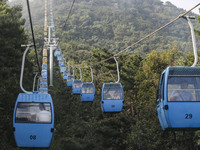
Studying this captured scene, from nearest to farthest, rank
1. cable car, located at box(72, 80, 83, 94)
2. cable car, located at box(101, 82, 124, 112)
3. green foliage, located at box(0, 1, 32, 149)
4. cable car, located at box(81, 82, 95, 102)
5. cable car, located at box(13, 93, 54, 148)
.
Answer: cable car, located at box(13, 93, 54, 148) < cable car, located at box(101, 82, 124, 112) < green foliage, located at box(0, 1, 32, 149) < cable car, located at box(81, 82, 95, 102) < cable car, located at box(72, 80, 83, 94)

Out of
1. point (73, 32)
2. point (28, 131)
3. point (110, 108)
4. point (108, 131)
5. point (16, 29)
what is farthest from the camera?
point (73, 32)

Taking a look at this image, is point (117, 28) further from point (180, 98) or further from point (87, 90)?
point (180, 98)

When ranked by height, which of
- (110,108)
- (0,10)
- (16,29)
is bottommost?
(110,108)

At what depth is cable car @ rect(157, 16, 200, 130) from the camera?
287 inches

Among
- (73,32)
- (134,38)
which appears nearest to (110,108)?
(134,38)

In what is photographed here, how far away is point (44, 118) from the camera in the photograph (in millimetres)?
9719

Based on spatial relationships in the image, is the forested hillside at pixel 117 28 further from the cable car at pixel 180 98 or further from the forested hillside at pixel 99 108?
the cable car at pixel 180 98

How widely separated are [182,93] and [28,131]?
16.6 feet

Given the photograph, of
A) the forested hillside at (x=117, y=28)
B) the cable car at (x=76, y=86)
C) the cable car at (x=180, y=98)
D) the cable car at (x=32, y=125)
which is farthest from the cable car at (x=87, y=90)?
the forested hillside at (x=117, y=28)

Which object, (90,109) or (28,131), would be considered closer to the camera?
(28,131)

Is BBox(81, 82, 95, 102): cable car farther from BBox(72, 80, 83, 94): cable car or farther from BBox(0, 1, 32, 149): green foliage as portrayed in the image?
BBox(72, 80, 83, 94): cable car

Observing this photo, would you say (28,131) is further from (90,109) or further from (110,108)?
(90,109)

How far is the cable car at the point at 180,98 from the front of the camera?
23.9ft

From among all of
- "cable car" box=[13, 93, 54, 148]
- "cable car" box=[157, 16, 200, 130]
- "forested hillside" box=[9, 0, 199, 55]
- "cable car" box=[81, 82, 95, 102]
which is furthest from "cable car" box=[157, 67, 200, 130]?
"forested hillside" box=[9, 0, 199, 55]
